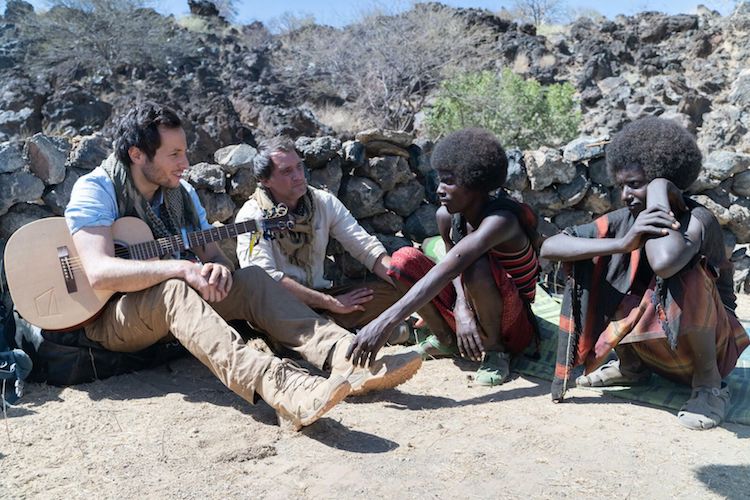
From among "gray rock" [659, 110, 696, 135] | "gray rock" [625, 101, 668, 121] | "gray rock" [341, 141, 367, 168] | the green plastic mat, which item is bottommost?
the green plastic mat

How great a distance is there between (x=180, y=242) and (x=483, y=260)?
151 centimetres

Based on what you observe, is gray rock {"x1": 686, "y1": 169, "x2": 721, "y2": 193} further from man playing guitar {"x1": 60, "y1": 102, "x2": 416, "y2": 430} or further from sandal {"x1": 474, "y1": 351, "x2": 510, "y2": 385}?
man playing guitar {"x1": 60, "y1": 102, "x2": 416, "y2": 430}

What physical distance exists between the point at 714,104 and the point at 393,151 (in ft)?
42.5

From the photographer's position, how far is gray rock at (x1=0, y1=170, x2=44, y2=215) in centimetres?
402

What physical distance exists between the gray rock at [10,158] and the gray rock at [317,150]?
1717mm

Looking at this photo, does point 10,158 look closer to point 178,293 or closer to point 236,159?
point 236,159

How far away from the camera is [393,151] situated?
201 inches

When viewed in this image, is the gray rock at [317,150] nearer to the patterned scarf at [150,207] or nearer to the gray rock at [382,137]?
the gray rock at [382,137]

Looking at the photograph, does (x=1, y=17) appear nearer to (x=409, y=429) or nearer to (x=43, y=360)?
(x=43, y=360)

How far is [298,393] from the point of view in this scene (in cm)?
278

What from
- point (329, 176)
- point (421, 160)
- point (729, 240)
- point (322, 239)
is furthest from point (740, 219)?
point (322, 239)

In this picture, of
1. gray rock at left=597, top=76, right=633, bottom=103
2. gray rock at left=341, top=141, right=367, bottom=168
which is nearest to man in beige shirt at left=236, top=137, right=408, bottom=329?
gray rock at left=341, top=141, right=367, bottom=168

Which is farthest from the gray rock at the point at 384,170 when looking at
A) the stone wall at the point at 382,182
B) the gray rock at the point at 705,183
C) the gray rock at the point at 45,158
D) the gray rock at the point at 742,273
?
the gray rock at the point at 742,273

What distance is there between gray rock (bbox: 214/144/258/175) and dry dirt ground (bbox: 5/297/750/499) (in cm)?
174
